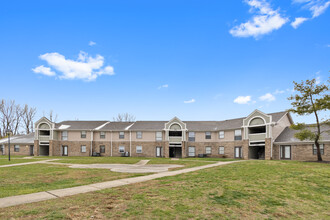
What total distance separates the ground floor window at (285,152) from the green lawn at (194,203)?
2292 centimetres

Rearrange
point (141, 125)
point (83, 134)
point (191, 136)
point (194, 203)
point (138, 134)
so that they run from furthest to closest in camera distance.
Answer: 1. point (141, 125)
2. point (83, 134)
3. point (138, 134)
4. point (191, 136)
5. point (194, 203)

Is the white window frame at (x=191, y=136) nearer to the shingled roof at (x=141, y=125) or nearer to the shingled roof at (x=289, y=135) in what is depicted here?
the shingled roof at (x=141, y=125)

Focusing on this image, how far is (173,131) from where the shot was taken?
139ft

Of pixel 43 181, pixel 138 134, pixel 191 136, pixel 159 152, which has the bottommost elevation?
pixel 159 152

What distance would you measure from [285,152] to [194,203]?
2958 cm

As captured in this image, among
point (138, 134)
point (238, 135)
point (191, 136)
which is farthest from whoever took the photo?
point (138, 134)

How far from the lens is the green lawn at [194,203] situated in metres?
6.25

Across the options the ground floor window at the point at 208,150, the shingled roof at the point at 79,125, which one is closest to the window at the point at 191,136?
the ground floor window at the point at 208,150

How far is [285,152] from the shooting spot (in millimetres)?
32000

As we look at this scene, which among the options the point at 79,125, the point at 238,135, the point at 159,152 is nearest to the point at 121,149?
the point at 159,152

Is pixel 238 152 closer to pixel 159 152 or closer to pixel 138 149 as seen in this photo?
pixel 159 152

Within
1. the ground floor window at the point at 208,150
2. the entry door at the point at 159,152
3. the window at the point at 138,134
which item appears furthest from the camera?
the window at the point at 138,134

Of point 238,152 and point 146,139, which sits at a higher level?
point 146,139

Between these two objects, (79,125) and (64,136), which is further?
(79,125)
